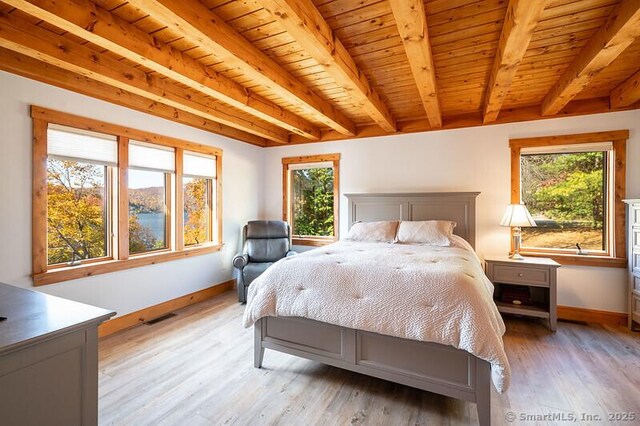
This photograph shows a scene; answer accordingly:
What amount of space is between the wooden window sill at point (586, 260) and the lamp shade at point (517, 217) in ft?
1.90

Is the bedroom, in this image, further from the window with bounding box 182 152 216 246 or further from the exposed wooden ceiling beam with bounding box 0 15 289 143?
the window with bounding box 182 152 216 246

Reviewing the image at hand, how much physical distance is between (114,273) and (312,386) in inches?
91.2

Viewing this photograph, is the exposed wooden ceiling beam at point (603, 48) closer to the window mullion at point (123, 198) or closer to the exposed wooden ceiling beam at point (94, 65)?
the exposed wooden ceiling beam at point (94, 65)

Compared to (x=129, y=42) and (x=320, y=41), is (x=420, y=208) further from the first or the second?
(x=129, y=42)

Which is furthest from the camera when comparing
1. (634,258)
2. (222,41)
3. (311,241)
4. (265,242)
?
(311,241)

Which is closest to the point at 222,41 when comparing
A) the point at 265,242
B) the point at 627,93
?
the point at 265,242

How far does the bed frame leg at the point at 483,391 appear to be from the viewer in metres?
1.66

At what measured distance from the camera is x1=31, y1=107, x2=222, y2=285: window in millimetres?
2529

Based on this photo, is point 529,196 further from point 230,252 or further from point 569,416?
point 230,252

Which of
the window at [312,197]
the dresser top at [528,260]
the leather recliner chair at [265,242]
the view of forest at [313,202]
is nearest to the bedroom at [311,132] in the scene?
the dresser top at [528,260]

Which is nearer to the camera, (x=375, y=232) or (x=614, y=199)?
(x=614, y=199)

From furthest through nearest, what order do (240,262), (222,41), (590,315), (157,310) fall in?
(240,262)
(157,310)
(590,315)
(222,41)

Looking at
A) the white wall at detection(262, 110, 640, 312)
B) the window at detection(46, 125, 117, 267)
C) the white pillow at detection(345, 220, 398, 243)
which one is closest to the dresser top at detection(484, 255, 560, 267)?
the white wall at detection(262, 110, 640, 312)

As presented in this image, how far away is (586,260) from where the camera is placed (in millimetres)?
3289
